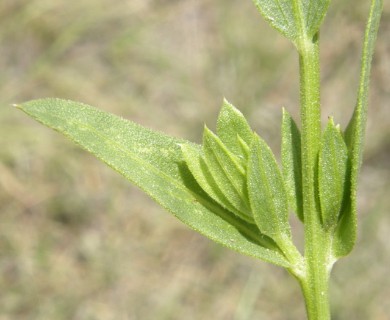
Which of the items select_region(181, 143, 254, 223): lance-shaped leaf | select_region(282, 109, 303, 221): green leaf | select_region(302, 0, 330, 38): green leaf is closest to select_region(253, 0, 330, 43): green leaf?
select_region(302, 0, 330, 38): green leaf

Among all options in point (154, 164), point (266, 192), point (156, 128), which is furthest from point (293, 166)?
point (156, 128)

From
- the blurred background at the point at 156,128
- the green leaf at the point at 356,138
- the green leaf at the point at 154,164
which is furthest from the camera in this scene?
the blurred background at the point at 156,128

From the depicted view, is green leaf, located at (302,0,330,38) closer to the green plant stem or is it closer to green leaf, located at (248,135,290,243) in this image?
the green plant stem

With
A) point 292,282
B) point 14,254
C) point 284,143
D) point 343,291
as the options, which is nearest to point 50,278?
point 14,254

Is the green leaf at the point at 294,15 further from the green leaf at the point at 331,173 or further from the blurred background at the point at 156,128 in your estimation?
the blurred background at the point at 156,128

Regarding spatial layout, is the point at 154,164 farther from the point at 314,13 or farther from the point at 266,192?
the point at 314,13

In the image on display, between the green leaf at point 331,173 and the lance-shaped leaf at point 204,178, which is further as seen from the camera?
the lance-shaped leaf at point 204,178

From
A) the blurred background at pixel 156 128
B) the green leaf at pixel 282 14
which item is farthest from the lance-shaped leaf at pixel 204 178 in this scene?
the blurred background at pixel 156 128
